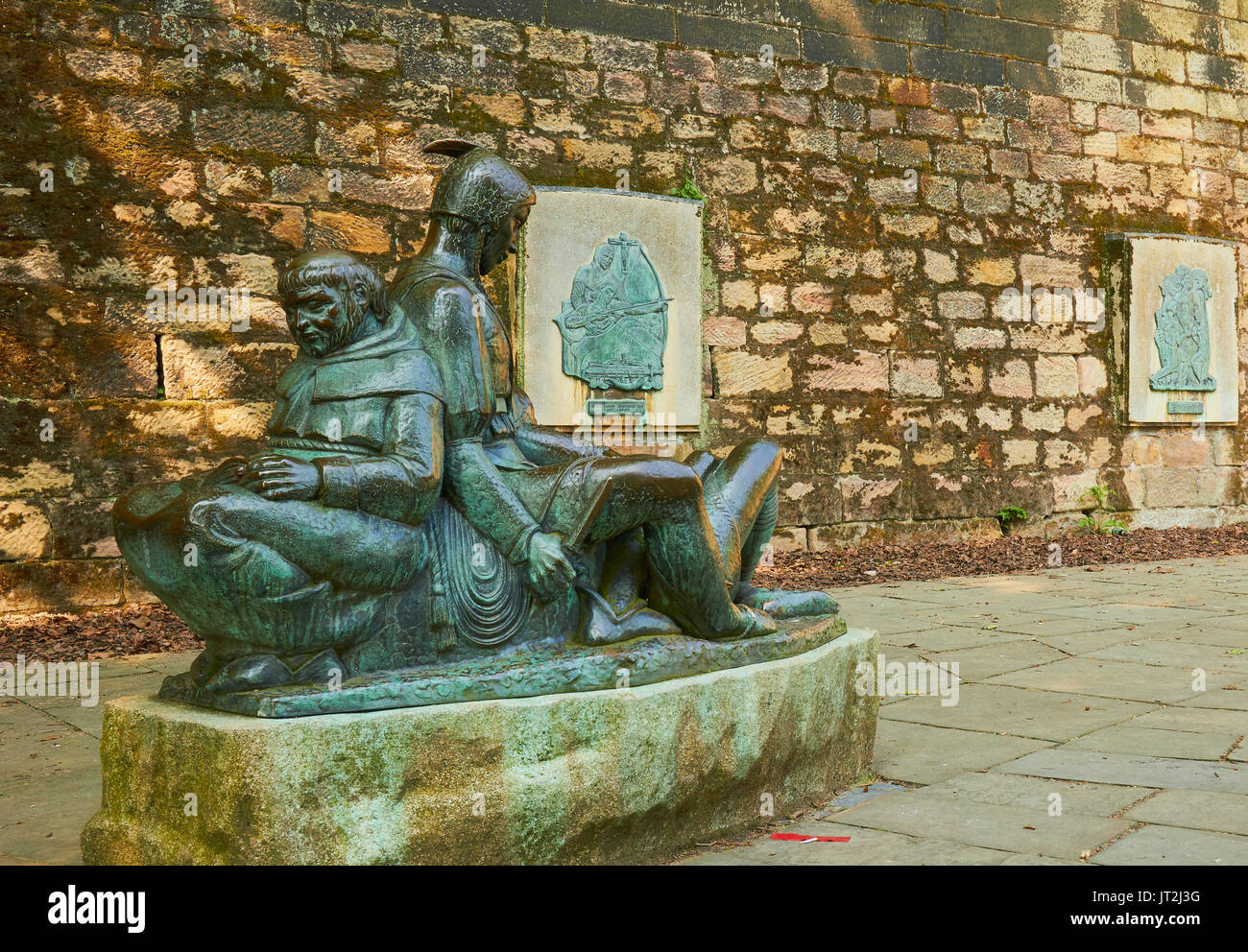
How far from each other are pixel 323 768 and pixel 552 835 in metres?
0.52

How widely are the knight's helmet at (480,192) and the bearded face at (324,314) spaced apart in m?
0.39

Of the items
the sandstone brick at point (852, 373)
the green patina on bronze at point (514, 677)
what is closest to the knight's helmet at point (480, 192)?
the green patina on bronze at point (514, 677)

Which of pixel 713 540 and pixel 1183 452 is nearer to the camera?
pixel 713 540

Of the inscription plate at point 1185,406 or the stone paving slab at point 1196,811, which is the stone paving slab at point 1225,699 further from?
the inscription plate at point 1185,406

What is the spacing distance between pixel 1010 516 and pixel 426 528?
6.83 metres

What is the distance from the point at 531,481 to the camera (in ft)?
9.14

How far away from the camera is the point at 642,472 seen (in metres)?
2.79

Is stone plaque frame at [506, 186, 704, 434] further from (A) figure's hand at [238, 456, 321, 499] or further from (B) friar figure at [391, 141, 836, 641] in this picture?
(A) figure's hand at [238, 456, 321, 499]

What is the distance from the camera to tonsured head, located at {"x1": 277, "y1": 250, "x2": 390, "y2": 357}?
260 centimetres

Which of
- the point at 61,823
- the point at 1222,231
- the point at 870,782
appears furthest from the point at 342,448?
the point at 1222,231

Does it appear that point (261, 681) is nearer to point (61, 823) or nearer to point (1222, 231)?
point (61, 823)

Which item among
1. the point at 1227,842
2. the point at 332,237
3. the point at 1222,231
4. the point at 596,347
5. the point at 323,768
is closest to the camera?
the point at 323,768

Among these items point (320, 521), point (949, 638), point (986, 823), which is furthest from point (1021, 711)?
point (320, 521)

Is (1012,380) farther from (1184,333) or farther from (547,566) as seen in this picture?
(547,566)
